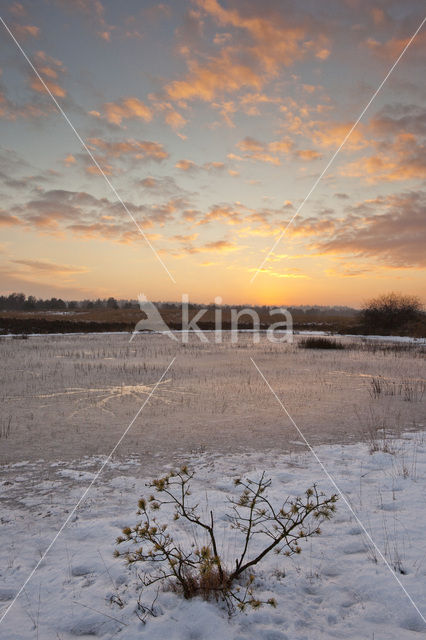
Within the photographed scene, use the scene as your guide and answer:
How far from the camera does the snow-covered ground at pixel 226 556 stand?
115 inches

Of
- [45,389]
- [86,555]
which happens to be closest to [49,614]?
[86,555]

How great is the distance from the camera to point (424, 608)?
9.98 feet

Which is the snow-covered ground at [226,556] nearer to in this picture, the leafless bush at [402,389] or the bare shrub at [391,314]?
the leafless bush at [402,389]

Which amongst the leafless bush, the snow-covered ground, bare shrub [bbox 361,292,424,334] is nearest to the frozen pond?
the leafless bush

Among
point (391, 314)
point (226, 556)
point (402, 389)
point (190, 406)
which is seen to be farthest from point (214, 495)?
point (391, 314)

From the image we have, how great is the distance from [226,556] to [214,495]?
151 centimetres

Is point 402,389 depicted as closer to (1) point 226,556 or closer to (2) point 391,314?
(1) point 226,556

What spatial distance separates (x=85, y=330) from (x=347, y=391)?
137 ft

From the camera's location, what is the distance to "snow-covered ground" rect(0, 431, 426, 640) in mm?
2926

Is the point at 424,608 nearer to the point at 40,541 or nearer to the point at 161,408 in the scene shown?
the point at 40,541

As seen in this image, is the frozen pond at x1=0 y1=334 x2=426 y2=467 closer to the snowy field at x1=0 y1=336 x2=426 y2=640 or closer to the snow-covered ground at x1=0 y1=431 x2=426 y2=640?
the snowy field at x1=0 y1=336 x2=426 y2=640

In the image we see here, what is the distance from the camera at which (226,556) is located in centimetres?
384

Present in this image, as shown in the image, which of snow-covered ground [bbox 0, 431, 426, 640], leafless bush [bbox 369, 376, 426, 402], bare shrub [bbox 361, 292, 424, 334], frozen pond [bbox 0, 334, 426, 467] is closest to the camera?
snow-covered ground [bbox 0, 431, 426, 640]

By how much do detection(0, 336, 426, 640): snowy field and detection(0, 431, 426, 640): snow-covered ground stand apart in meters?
0.01
